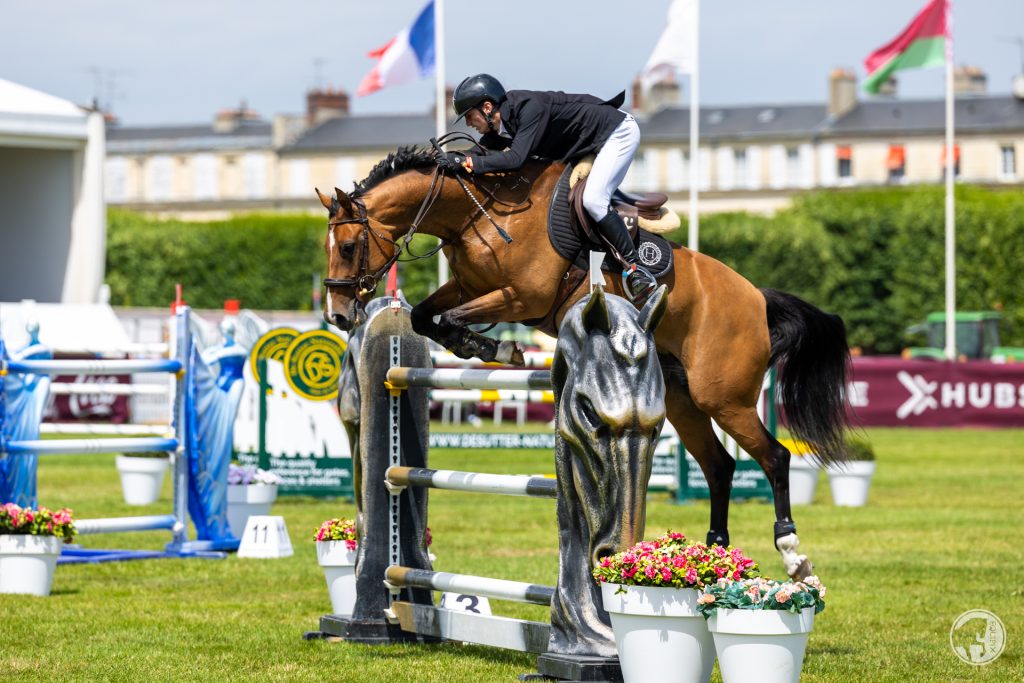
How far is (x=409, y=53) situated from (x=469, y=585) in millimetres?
18558

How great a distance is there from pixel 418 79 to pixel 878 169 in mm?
52419

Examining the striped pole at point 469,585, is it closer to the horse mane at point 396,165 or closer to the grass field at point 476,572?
the grass field at point 476,572

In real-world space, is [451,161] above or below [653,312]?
above

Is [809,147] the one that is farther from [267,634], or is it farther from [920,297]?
[267,634]

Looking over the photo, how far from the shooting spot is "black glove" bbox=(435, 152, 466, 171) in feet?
23.0

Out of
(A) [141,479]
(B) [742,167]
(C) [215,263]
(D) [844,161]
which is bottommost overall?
(A) [141,479]

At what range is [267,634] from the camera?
7383mm

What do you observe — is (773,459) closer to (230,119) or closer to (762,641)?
(762,641)

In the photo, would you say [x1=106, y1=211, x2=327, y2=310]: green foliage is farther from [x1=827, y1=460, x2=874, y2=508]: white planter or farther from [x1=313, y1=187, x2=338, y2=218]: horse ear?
[x1=313, y1=187, x2=338, y2=218]: horse ear

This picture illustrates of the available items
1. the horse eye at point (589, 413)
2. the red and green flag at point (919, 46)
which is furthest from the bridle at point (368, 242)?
the red and green flag at point (919, 46)

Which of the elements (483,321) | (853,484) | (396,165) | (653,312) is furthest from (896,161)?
(653,312)

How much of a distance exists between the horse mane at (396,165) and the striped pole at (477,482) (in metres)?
1.28

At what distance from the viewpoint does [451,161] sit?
704cm

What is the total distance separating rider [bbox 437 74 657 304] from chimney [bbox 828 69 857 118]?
228 feet
